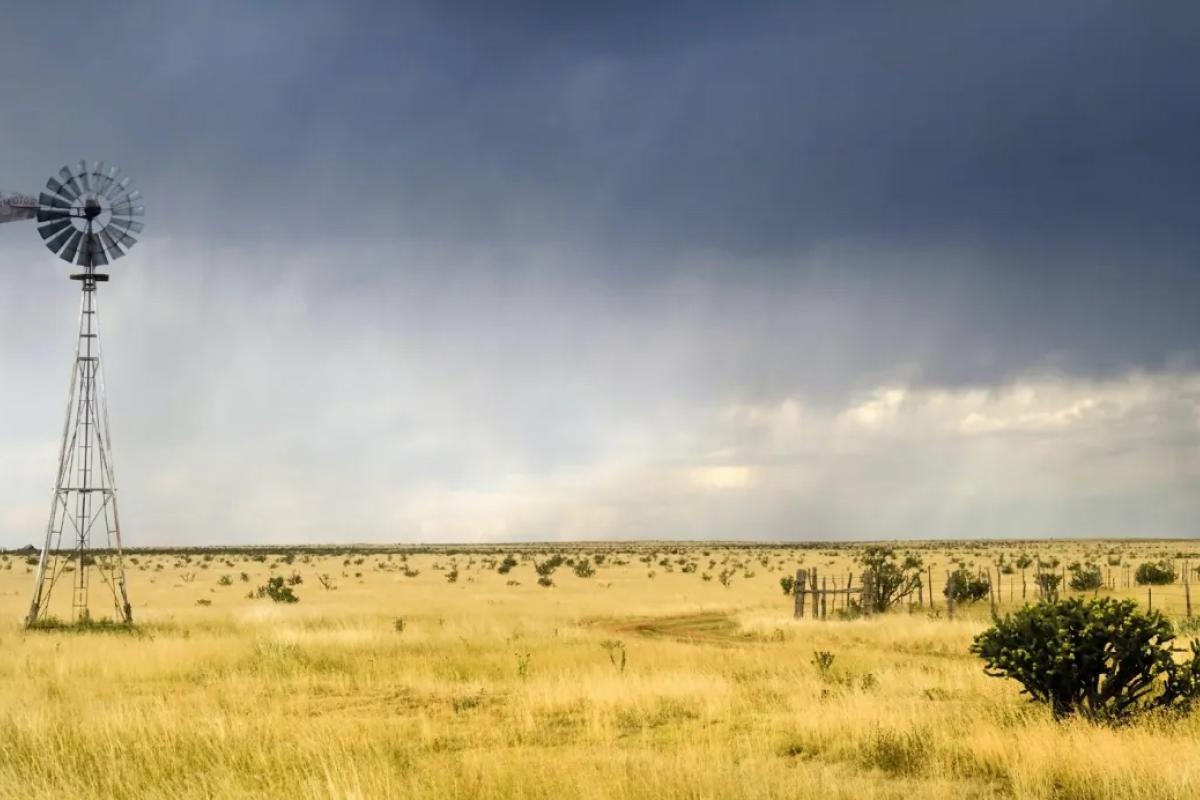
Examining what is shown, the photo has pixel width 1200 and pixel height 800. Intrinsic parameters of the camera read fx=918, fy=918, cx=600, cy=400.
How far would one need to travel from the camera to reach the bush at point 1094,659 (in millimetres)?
13047

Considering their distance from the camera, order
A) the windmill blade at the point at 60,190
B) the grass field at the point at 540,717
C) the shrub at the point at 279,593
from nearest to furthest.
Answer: the grass field at the point at 540,717 < the windmill blade at the point at 60,190 < the shrub at the point at 279,593

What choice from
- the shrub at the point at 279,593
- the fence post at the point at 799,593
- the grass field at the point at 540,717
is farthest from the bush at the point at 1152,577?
the shrub at the point at 279,593

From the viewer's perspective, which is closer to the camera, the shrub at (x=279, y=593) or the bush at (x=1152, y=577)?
the shrub at (x=279, y=593)

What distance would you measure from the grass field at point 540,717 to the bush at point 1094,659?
59 cm

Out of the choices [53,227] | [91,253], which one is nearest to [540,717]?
[91,253]

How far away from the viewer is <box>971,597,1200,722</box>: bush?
13047mm

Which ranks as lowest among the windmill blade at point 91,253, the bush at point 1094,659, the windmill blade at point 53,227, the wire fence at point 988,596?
the wire fence at point 988,596

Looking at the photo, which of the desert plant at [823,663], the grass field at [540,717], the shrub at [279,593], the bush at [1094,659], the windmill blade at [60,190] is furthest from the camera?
the shrub at [279,593]

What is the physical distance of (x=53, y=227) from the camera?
28.2 m

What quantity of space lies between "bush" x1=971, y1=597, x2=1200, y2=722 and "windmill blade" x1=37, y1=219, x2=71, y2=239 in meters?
28.4

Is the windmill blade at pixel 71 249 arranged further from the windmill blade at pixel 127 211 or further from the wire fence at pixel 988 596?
the wire fence at pixel 988 596

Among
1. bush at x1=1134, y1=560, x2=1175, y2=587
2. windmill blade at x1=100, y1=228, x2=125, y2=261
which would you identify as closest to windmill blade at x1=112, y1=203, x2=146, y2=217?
windmill blade at x1=100, y1=228, x2=125, y2=261

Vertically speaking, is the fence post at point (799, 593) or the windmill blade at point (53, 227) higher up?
the windmill blade at point (53, 227)

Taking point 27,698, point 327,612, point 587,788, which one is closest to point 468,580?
point 327,612
